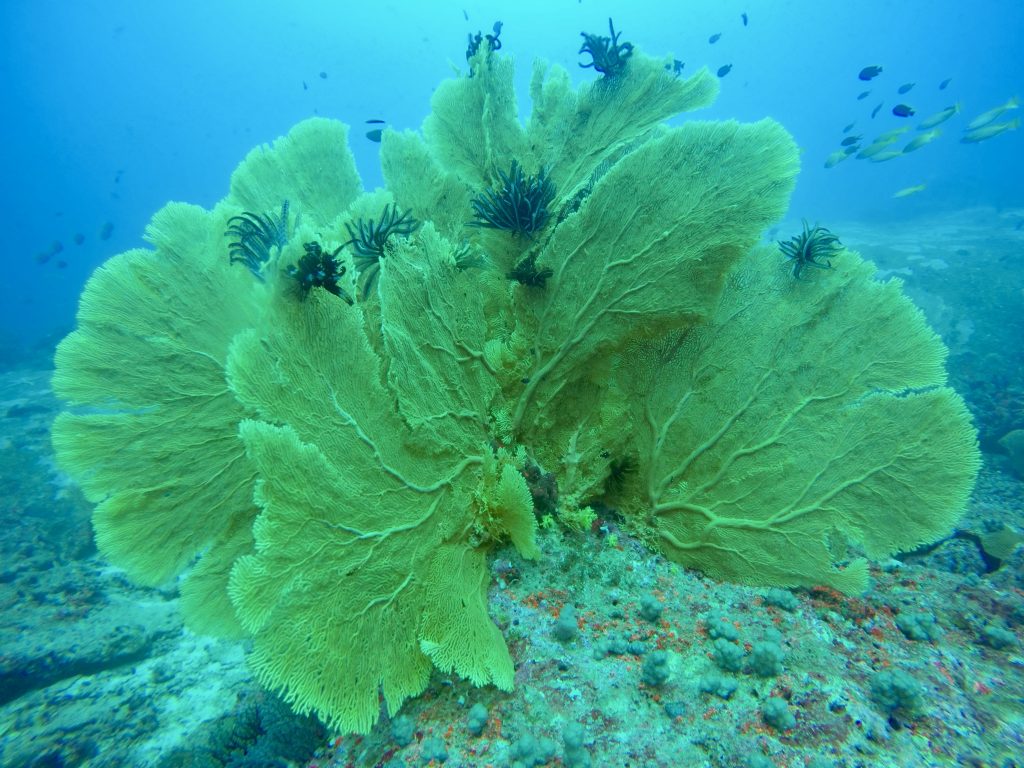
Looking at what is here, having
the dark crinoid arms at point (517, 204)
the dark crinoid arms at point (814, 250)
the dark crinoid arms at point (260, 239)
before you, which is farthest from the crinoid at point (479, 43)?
the dark crinoid arms at point (814, 250)

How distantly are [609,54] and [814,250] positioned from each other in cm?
245

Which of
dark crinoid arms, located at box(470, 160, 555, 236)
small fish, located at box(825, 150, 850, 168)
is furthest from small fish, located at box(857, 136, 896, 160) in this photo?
dark crinoid arms, located at box(470, 160, 555, 236)

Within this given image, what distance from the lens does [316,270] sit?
269 cm

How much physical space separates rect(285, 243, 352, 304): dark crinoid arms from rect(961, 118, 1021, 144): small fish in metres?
18.3

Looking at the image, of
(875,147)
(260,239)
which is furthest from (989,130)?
(260,239)

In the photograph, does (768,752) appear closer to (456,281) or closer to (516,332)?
(516,332)

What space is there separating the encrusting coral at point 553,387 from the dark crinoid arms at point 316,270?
0.07m

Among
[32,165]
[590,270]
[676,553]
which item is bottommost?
[676,553]

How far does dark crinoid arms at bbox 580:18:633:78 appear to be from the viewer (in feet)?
14.0

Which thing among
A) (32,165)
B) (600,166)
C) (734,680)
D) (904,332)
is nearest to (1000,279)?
(904,332)

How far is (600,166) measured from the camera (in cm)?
426

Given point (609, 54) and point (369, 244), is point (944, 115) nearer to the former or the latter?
point (609, 54)

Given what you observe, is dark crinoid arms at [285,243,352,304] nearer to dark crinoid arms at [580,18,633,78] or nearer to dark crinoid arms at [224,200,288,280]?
dark crinoid arms at [224,200,288,280]

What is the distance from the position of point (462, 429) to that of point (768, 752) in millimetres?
2420
